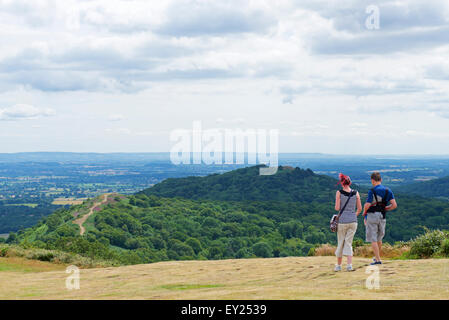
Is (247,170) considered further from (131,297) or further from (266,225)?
(131,297)

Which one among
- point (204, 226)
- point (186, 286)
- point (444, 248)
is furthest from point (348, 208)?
point (204, 226)

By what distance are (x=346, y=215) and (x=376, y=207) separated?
826 mm

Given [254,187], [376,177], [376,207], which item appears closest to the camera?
[376,177]

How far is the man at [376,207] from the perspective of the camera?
1064 cm

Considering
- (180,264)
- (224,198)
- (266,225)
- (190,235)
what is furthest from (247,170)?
(180,264)

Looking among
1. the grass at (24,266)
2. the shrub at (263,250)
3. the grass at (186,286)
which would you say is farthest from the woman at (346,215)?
the shrub at (263,250)

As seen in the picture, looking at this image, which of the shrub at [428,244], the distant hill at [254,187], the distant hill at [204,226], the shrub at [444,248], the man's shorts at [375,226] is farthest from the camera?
the distant hill at [254,187]

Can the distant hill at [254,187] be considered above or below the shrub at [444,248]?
below

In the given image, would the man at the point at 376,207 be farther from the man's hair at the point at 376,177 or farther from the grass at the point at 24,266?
the grass at the point at 24,266

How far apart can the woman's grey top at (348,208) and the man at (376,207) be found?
18.5 inches

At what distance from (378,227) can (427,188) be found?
20610cm

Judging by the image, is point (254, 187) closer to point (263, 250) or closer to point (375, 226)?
point (263, 250)

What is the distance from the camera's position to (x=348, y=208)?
34.1ft
